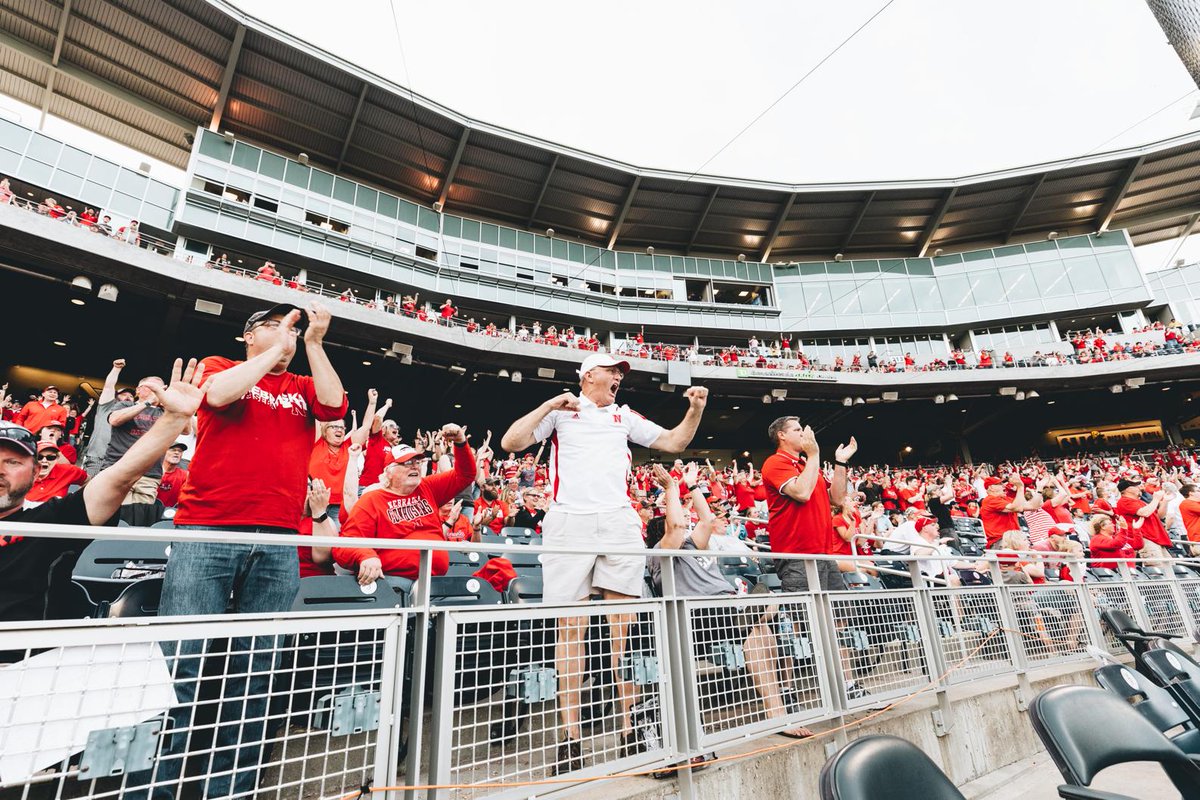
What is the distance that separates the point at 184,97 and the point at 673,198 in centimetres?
1703

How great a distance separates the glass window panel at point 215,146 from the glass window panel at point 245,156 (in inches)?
6.4

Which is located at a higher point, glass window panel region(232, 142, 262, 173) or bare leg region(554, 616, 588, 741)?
glass window panel region(232, 142, 262, 173)

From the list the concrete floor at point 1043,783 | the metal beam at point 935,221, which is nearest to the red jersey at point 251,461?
the concrete floor at point 1043,783

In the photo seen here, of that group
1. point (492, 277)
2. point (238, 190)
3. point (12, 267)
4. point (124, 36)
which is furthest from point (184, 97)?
point (492, 277)

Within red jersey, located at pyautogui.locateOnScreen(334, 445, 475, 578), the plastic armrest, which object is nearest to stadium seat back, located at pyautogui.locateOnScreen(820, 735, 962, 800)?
the plastic armrest

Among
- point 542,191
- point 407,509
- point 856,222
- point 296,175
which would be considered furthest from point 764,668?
point 856,222

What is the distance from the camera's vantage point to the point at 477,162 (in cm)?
2017

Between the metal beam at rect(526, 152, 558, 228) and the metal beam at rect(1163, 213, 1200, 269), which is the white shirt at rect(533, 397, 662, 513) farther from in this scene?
the metal beam at rect(1163, 213, 1200, 269)

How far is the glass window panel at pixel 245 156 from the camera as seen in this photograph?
1773 cm

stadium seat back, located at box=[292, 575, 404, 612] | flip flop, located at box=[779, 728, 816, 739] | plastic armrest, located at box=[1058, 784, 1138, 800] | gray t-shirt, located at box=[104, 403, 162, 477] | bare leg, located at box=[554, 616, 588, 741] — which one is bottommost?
flip flop, located at box=[779, 728, 816, 739]

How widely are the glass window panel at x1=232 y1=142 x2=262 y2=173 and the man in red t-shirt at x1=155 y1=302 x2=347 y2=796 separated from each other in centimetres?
2007

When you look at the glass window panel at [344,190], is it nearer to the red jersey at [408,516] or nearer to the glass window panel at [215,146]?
the glass window panel at [215,146]

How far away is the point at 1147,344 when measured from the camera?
2102cm

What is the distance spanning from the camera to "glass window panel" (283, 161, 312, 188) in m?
18.5
